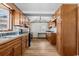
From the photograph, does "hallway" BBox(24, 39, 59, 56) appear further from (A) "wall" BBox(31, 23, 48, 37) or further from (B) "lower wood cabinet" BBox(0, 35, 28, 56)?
(A) "wall" BBox(31, 23, 48, 37)

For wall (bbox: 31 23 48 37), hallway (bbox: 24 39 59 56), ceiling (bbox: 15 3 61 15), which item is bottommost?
hallway (bbox: 24 39 59 56)

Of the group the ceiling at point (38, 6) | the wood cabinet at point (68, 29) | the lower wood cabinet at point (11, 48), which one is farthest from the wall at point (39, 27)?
the lower wood cabinet at point (11, 48)

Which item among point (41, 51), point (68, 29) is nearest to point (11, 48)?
point (68, 29)

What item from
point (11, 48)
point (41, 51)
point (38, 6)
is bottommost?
point (41, 51)

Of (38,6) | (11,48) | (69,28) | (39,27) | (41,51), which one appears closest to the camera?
(11,48)

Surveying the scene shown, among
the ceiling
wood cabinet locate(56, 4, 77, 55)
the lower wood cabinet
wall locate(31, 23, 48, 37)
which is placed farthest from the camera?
wall locate(31, 23, 48, 37)

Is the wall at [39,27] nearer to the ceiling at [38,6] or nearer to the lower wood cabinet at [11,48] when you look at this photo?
the ceiling at [38,6]

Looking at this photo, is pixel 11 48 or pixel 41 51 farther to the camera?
pixel 41 51

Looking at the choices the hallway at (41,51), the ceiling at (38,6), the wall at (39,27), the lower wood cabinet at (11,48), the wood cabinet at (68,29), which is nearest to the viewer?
the lower wood cabinet at (11,48)

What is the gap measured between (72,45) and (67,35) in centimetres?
44

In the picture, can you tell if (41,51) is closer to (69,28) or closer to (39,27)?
(69,28)

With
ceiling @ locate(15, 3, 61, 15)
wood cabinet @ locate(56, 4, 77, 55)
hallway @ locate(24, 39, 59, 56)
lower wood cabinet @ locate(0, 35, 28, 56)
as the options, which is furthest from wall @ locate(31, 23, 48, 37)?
lower wood cabinet @ locate(0, 35, 28, 56)

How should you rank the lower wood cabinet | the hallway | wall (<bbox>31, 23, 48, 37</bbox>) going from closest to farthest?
the lower wood cabinet
the hallway
wall (<bbox>31, 23, 48, 37</bbox>)

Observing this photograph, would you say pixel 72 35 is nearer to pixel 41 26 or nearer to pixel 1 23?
pixel 1 23
